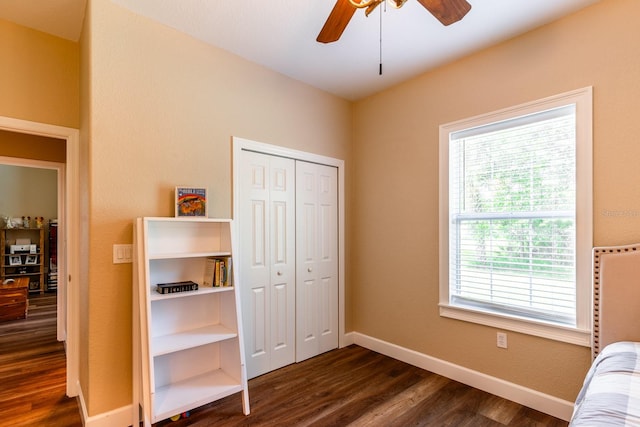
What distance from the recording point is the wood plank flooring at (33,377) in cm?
221

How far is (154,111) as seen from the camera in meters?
2.26

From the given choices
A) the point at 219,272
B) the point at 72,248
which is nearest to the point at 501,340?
the point at 219,272

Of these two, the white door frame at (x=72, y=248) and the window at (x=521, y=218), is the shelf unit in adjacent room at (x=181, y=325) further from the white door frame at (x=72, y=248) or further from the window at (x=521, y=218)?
the window at (x=521, y=218)

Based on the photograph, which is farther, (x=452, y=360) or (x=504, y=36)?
(x=452, y=360)

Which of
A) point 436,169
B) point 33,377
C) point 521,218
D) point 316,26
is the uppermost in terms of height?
point 316,26

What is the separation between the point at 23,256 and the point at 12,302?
2.17 metres

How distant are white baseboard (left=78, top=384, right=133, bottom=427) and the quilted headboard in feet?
9.65

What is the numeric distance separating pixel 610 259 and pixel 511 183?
0.80 metres

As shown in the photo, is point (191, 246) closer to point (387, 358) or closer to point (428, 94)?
point (387, 358)

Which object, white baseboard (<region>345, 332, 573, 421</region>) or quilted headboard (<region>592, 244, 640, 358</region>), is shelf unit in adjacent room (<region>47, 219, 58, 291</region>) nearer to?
white baseboard (<region>345, 332, 573, 421</region>)

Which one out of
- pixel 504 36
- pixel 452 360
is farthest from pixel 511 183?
pixel 452 360

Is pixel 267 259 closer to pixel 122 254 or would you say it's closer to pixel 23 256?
pixel 122 254

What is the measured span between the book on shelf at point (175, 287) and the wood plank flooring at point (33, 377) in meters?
1.06

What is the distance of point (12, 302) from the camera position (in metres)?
4.58
